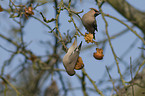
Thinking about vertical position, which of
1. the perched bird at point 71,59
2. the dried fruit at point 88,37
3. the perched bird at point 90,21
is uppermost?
the perched bird at point 90,21

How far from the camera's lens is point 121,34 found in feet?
11.2

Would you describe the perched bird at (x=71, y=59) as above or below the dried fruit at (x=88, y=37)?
below

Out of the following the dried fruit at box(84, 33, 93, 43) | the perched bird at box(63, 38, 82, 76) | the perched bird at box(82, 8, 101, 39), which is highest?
the perched bird at box(82, 8, 101, 39)

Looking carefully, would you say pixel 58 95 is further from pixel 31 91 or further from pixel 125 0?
pixel 125 0

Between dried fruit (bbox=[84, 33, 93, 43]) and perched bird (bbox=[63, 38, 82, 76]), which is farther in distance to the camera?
dried fruit (bbox=[84, 33, 93, 43])

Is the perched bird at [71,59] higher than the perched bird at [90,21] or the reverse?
the reverse

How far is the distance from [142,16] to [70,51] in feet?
6.75

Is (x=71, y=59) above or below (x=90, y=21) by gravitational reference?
below

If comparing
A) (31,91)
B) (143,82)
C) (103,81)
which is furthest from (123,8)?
(31,91)

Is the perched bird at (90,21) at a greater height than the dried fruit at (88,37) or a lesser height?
greater

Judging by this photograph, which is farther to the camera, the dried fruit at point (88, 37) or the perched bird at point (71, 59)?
the dried fruit at point (88, 37)

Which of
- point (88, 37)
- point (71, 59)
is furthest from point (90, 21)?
point (71, 59)

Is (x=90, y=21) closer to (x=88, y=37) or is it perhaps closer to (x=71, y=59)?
(x=88, y=37)

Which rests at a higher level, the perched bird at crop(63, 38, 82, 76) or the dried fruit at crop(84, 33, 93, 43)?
the dried fruit at crop(84, 33, 93, 43)
